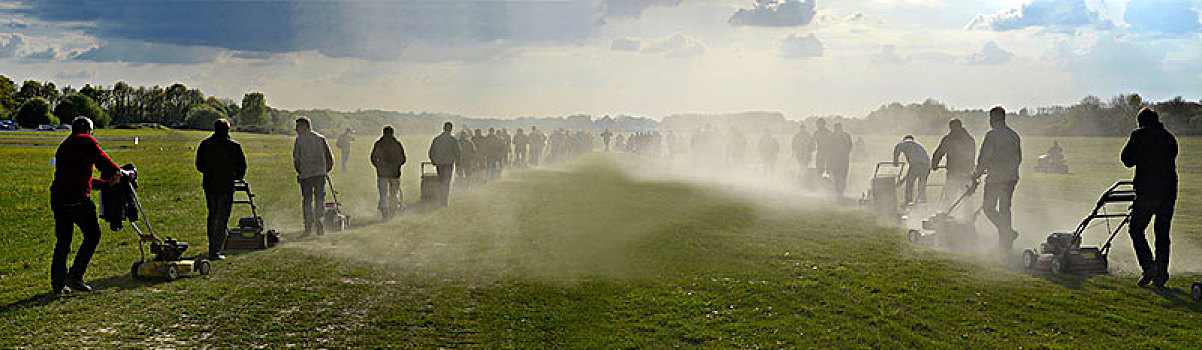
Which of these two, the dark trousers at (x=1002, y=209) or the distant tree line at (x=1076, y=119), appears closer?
the dark trousers at (x=1002, y=209)

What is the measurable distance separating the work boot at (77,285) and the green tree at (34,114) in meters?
127

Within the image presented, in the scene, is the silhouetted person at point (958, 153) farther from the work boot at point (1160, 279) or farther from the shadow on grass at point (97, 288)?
the shadow on grass at point (97, 288)

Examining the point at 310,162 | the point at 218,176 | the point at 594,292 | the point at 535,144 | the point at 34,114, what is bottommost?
the point at 594,292

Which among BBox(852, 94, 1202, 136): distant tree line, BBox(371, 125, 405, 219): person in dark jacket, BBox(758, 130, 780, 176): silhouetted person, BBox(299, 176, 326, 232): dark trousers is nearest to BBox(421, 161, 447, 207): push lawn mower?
BBox(371, 125, 405, 219): person in dark jacket

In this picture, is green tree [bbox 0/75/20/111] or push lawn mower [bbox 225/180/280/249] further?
green tree [bbox 0/75/20/111]

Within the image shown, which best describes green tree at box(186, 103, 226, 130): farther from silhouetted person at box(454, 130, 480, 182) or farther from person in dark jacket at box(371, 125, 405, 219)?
person in dark jacket at box(371, 125, 405, 219)

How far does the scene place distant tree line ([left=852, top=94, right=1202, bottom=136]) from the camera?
207 feet

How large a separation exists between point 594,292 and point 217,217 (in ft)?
18.9

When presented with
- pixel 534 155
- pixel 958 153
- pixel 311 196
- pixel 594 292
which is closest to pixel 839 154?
pixel 958 153

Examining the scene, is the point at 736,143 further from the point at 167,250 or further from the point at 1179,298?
the point at 167,250

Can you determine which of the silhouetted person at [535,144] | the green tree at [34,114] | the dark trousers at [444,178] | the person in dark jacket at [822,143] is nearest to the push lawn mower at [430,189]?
the dark trousers at [444,178]

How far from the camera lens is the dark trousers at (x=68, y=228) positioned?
25.5 ft

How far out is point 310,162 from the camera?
12.4 metres

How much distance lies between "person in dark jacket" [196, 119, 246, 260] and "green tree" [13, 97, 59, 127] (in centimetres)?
12606
